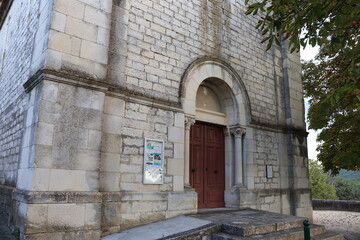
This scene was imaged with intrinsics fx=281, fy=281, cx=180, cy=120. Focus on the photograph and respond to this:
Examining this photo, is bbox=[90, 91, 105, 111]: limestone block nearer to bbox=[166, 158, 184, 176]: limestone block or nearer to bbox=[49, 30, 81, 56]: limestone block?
bbox=[49, 30, 81, 56]: limestone block

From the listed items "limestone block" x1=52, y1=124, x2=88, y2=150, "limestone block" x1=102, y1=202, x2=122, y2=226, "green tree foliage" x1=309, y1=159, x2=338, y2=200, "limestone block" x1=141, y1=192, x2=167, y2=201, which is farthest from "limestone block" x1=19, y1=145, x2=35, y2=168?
"green tree foliage" x1=309, y1=159, x2=338, y2=200

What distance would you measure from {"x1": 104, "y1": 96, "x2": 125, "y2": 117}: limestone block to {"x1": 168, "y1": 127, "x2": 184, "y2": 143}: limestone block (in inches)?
44.1

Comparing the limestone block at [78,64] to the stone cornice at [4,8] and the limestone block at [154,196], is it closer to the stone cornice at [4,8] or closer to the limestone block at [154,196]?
the limestone block at [154,196]

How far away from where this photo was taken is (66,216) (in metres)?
3.91

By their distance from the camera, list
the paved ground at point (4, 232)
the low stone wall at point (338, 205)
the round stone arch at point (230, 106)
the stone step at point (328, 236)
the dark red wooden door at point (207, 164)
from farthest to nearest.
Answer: the low stone wall at point (338, 205) → the round stone arch at point (230, 106) → the dark red wooden door at point (207, 164) → the stone step at point (328, 236) → the paved ground at point (4, 232)

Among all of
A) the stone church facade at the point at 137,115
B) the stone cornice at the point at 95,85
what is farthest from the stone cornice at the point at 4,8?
the stone cornice at the point at 95,85

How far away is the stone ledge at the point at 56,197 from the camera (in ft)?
12.2

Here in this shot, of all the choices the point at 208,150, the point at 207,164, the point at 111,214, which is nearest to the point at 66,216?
A: the point at 111,214

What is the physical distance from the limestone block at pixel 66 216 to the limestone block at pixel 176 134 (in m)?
2.17

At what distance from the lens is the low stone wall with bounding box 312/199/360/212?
41.6 feet

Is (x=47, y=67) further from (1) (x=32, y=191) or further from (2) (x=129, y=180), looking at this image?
(2) (x=129, y=180)

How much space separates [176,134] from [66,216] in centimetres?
259

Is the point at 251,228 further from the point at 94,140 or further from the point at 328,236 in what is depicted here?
the point at 94,140

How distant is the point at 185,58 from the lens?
625 centimetres
